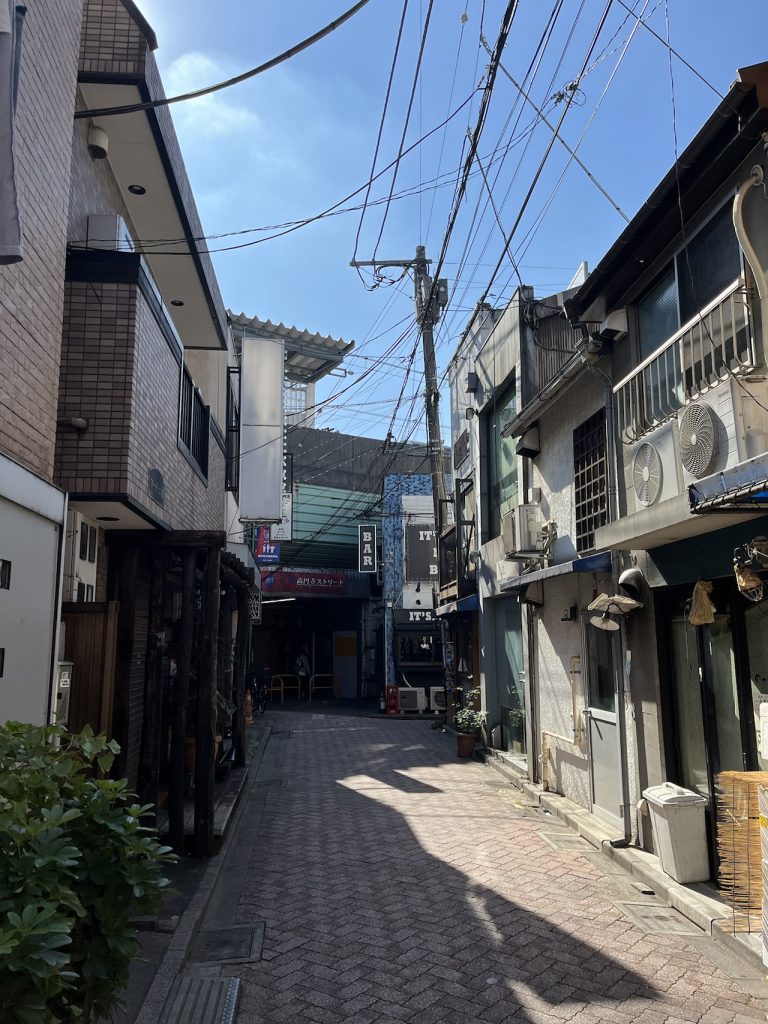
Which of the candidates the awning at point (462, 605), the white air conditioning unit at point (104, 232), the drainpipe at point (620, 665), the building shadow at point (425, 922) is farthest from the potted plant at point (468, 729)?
the white air conditioning unit at point (104, 232)

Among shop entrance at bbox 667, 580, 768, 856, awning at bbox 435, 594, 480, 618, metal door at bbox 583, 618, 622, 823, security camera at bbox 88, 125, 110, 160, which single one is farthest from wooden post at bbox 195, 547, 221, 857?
awning at bbox 435, 594, 480, 618

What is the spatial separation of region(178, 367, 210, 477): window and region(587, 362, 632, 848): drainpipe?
518cm

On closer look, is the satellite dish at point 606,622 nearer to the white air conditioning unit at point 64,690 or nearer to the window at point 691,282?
the window at point 691,282

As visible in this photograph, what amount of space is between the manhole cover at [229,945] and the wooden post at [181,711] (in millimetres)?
1964

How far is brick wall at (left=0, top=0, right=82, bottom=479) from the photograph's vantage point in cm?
491

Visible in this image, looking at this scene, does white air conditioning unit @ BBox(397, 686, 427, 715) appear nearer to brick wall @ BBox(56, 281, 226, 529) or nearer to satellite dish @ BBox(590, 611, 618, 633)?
satellite dish @ BBox(590, 611, 618, 633)

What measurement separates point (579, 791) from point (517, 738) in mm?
3721

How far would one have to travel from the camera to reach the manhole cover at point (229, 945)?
558 cm

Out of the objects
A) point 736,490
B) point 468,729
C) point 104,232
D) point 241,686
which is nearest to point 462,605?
point 468,729

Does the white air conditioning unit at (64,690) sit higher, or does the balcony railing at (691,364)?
the balcony railing at (691,364)

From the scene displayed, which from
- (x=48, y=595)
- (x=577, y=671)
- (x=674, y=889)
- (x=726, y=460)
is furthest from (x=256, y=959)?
(x=577, y=671)

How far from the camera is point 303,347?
31875mm

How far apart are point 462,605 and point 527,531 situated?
5655 mm

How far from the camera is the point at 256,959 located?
18.2ft
